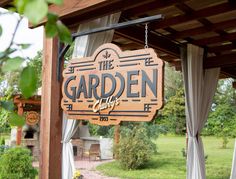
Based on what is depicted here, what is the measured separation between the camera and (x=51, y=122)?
8.47 feet

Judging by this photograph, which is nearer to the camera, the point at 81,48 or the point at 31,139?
the point at 81,48

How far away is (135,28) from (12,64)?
3.13 metres

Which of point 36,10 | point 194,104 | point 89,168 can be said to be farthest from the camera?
point 89,168

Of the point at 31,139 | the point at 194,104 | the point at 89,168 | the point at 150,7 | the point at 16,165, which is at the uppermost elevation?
the point at 150,7

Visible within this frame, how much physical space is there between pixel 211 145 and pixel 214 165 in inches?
162

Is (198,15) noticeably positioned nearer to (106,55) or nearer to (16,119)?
(106,55)

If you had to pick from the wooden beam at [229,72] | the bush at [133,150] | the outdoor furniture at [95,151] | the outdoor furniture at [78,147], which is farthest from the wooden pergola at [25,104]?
the wooden beam at [229,72]

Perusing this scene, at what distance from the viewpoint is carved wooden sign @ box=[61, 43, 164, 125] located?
202 cm

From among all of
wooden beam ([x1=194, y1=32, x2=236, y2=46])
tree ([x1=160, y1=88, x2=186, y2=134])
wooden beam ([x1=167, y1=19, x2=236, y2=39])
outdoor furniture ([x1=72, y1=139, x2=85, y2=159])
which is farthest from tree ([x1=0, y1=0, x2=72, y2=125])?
tree ([x1=160, y1=88, x2=186, y2=134])

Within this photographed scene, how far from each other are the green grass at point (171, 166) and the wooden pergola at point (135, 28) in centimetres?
447

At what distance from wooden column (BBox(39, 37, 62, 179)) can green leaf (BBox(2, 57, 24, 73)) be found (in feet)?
7.46

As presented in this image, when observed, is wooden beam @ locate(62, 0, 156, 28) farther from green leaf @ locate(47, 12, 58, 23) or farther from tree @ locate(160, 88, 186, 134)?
tree @ locate(160, 88, 186, 134)

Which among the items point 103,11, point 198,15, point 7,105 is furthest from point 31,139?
point 7,105

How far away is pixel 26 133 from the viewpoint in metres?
10.6
